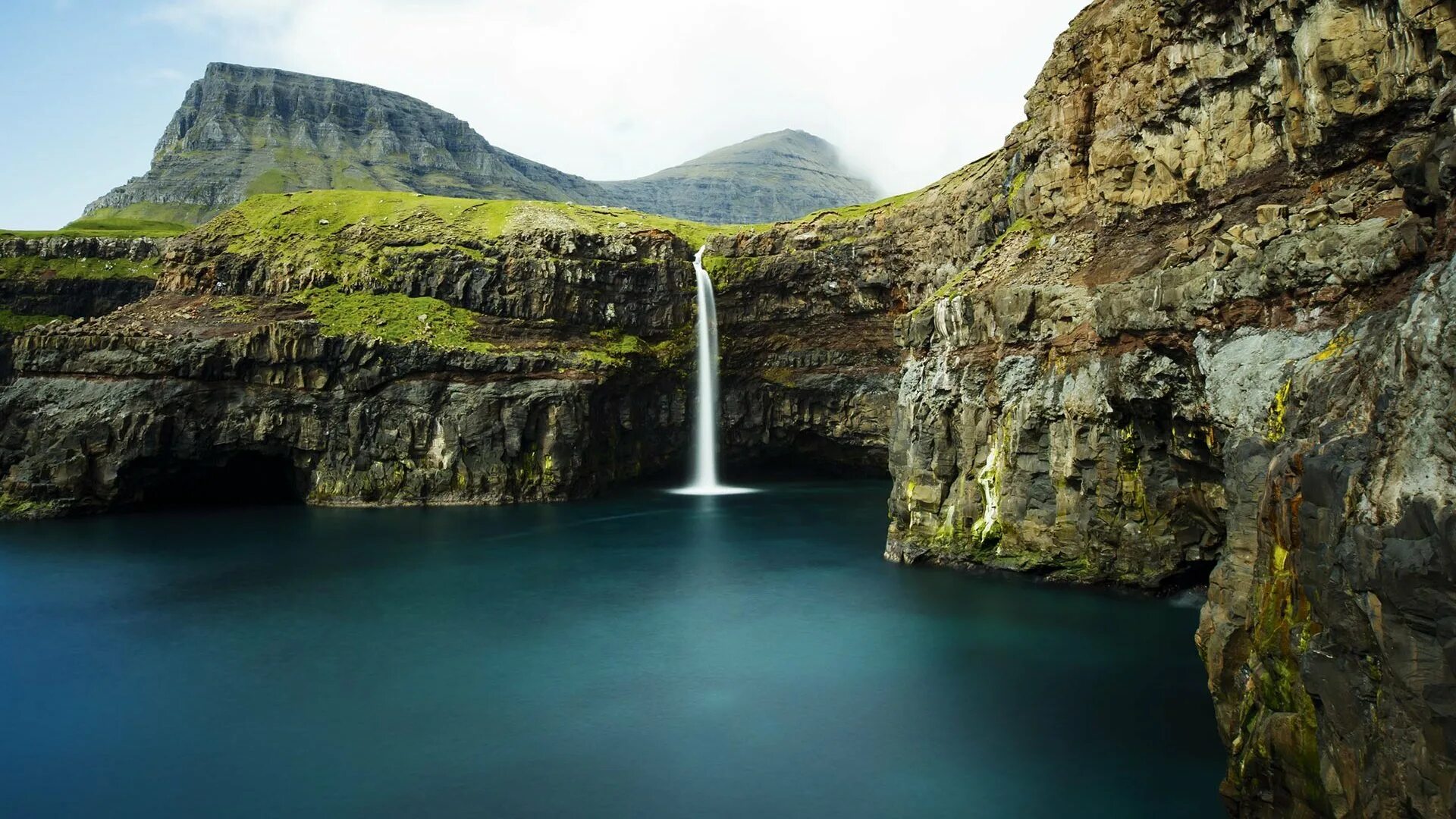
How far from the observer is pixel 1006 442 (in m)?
33.4

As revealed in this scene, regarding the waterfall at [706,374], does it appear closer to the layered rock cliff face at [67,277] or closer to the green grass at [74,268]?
the layered rock cliff face at [67,277]

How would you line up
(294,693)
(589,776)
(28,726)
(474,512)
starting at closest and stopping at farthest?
(589,776) < (28,726) < (294,693) < (474,512)

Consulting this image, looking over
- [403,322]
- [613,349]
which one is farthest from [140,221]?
[613,349]

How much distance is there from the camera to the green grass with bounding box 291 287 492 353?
6216cm

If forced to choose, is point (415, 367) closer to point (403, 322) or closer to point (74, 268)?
point (403, 322)

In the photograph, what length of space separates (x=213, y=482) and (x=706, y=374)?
3895 cm

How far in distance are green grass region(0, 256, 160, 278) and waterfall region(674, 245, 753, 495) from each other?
60296mm

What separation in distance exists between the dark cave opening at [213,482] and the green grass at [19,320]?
31863mm

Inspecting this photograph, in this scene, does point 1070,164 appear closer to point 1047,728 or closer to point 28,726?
point 1047,728

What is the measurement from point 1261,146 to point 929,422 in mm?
16002

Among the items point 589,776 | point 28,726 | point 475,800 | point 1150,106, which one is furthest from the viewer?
point 1150,106

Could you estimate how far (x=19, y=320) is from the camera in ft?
270

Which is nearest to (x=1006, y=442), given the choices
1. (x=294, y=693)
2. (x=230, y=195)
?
(x=294, y=693)

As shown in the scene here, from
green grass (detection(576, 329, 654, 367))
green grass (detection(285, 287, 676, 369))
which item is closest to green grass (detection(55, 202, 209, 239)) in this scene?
green grass (detection(285, 287, 676, 369))
